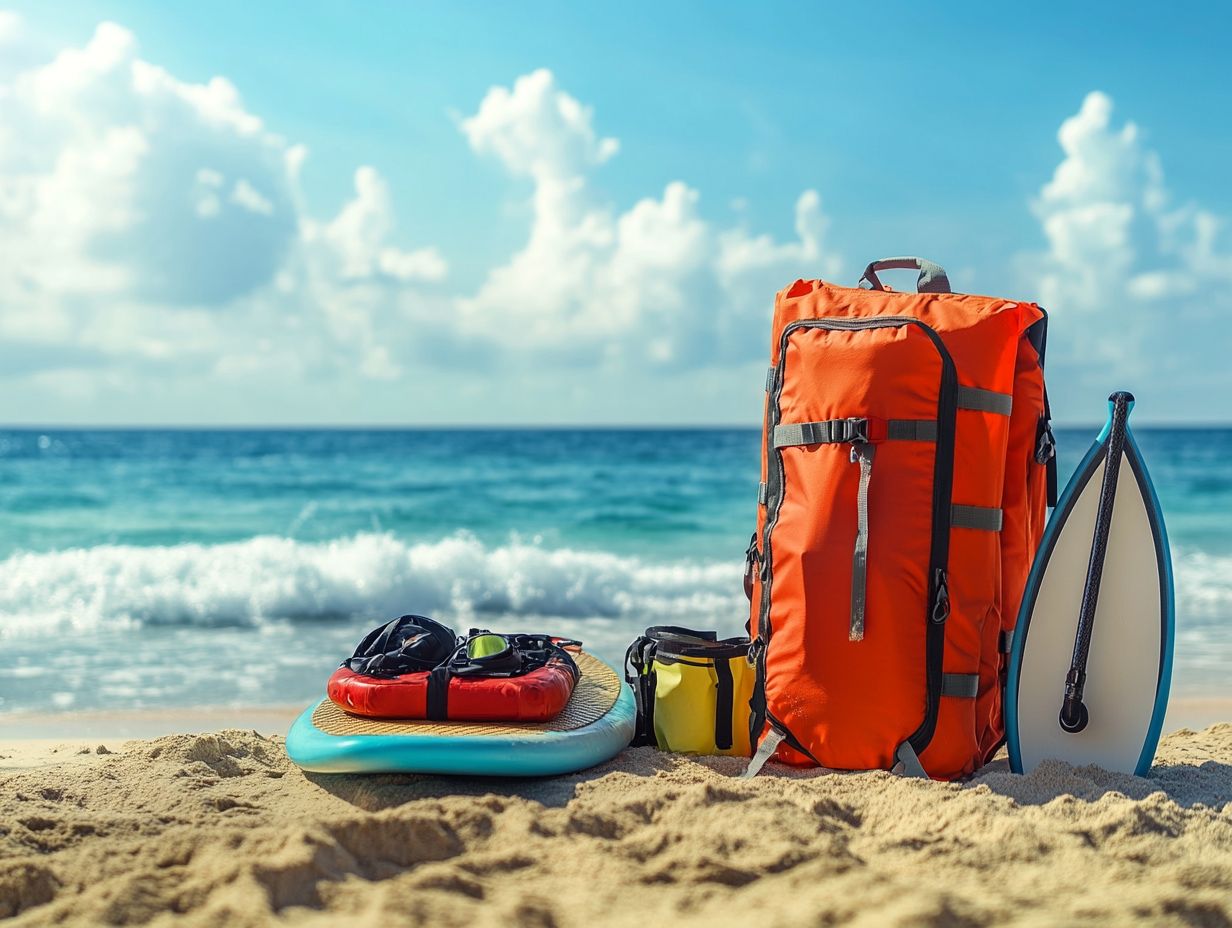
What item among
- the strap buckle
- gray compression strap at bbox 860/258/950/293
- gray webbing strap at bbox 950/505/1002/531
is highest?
gray compression strap at bbox 860/258/950/293

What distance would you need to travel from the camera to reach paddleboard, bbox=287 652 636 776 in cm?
271

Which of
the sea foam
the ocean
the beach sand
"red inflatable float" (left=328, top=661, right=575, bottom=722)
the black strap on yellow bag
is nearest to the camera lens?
the beach sand

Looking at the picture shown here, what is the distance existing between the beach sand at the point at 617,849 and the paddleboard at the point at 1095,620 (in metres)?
0.17

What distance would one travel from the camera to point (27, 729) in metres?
4.27

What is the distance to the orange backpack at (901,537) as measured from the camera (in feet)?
9.61

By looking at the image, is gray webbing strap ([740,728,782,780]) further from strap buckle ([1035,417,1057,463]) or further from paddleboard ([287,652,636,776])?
strap buckle ([1035,417,1057,463])

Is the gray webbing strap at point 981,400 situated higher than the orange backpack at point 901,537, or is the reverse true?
the gray webbing strap at point 981,400

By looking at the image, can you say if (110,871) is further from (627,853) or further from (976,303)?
(976,303)

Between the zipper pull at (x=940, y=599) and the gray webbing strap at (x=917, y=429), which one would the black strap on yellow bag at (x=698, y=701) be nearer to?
the zipper pull at (x=940, y=599)

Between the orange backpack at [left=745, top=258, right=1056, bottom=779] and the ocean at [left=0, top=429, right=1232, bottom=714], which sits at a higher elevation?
the orange backpack at [left=745, top=258, right=1056, bottom=779]

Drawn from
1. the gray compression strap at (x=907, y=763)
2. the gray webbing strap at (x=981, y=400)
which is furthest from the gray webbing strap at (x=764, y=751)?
the gray webbing strap at (x=981, y=400)

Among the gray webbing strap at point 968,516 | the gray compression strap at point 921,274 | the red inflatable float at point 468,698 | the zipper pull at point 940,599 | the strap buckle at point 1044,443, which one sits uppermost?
the gray compression strap at point 921,274

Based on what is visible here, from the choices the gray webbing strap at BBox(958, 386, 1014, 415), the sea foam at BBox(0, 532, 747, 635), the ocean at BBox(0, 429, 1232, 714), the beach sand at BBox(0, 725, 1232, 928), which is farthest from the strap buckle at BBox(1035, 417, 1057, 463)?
the sea foam at BBox(0, 532, 747, 635)

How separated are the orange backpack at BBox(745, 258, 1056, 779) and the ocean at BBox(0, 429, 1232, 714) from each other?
2.74 metres
